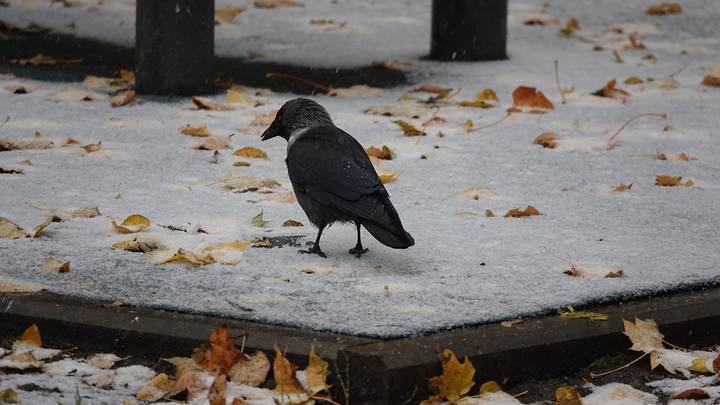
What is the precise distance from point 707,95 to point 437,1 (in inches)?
74.0

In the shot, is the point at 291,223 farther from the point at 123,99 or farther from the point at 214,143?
the point at 123,99

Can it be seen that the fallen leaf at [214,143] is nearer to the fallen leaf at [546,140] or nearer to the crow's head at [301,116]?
the crow's head at [301,116]

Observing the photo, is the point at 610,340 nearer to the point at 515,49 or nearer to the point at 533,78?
the point at 533,78

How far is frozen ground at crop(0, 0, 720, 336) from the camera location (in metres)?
3.54

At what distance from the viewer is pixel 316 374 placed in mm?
2992

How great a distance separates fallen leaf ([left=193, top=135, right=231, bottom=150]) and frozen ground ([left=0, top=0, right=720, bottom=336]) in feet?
0.16

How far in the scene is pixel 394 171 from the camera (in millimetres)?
5242

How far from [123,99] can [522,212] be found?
2749mm

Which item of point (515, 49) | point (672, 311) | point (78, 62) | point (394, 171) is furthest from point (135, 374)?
point (515, 49)

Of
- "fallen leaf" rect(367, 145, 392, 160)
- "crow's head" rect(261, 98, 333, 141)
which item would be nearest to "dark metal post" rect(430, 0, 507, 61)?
"fallen leaf" rect(367, 145, 392, 160)

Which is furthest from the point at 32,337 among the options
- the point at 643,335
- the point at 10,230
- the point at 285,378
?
the point at 643,335

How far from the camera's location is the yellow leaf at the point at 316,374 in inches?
117

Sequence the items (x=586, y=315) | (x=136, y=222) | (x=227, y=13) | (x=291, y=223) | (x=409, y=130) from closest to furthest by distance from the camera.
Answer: (x=586, y=315)
(x=136, y=222)
(x=291, y=223)
(x=409, y=130)
(x=227, y=13)

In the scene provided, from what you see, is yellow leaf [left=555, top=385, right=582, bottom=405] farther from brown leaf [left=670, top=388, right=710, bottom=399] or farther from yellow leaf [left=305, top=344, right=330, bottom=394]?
yellow leaf [left=305, top=344, right=330, bottom=394]
